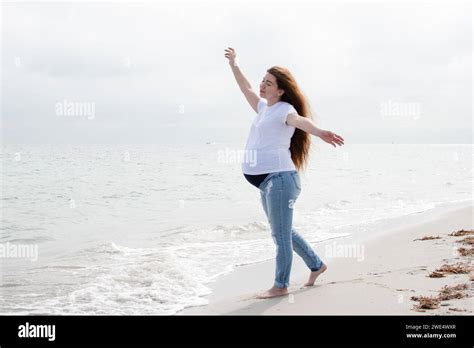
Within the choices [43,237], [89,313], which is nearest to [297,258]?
[89,313]

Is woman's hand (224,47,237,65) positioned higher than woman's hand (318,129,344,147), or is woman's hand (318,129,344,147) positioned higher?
woman's hand (224,47,237,65)

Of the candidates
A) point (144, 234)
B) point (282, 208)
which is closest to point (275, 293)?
point (282, 208)

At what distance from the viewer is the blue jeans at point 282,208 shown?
185 inches

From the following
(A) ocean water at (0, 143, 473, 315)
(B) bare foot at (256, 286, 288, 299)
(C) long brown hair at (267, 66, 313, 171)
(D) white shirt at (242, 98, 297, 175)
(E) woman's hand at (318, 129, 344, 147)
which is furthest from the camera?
(A) ocean water at (0, 143, 473, 315)

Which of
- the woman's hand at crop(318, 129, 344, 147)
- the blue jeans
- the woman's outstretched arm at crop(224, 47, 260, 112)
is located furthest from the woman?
the woman's hand at crop(318, 129, 344, 147)

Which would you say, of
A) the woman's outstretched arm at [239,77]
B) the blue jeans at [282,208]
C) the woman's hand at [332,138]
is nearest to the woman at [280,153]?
the blue jeans at [282,208]

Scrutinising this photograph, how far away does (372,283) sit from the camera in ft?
17.5

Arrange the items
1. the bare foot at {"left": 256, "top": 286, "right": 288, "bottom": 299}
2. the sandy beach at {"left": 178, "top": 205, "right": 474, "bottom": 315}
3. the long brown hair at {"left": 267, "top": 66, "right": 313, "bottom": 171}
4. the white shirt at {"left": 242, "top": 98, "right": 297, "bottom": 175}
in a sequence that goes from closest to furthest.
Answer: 1. the sandy beach at {"left": 178, "top": 205, "right": 474, "bottom": 315}
2. the white shirt at {"left": 242, "top": 98, "right": 297, "bottom": 175}
3. the long brown hair at {"left": 267, "top": 66, "right": 313, "bottom": 171}
4. the bare foot at {"left": 256, "top": 286, "right": 288, "bottom": 299}

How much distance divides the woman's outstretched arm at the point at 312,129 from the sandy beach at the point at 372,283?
59.3 inches

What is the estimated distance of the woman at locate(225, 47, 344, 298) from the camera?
4.70 m

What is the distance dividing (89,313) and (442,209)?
1220cm

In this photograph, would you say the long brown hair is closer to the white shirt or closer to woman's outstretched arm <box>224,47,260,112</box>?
the white shirt

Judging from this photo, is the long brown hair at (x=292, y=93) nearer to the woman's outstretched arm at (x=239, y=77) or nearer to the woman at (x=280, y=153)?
the woman at (x=280, y=153)
